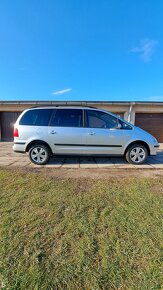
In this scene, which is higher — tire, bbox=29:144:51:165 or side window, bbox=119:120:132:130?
side window, bbox=119:120:132:130

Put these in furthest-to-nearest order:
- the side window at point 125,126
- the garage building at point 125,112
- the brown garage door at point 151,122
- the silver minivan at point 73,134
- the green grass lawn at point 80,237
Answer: the brown garage door at point 151,122 < the garage building at point 125,112 < the side window at point 125,126 < the silver minivan at point 73,134 < the green grass lawn at point 80,237

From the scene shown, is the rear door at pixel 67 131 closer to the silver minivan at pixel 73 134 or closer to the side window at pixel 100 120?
the silver minivan at pixel 73 134

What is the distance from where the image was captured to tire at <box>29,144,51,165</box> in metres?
5.77

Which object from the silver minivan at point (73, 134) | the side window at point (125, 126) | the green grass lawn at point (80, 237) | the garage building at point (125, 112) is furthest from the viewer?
the garage building at point (125, 112)

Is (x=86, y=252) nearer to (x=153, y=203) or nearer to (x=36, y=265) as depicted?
(x=36, y=265)

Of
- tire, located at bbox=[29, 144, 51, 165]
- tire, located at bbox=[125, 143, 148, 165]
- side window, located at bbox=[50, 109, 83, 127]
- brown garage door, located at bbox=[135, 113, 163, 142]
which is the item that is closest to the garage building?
brown garage door, located at bbox=[135, 113, 163, 142]

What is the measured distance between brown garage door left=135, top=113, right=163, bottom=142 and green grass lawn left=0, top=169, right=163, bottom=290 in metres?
9.88

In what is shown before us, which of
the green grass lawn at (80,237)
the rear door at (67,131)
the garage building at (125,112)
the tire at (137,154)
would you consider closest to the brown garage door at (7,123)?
the garage building at (125,112)

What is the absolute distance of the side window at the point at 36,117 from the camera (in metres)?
5.74

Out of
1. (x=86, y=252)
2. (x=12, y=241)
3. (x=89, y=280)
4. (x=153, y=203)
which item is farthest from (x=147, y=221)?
(x=12, y=241)

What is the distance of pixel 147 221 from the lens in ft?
8.20

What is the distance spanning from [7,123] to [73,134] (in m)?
8.88

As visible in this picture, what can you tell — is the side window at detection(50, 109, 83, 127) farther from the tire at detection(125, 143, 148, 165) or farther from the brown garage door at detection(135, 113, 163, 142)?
the brown garage door at detection(135, 113, 163, 142)

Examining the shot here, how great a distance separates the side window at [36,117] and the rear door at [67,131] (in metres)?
0.21
